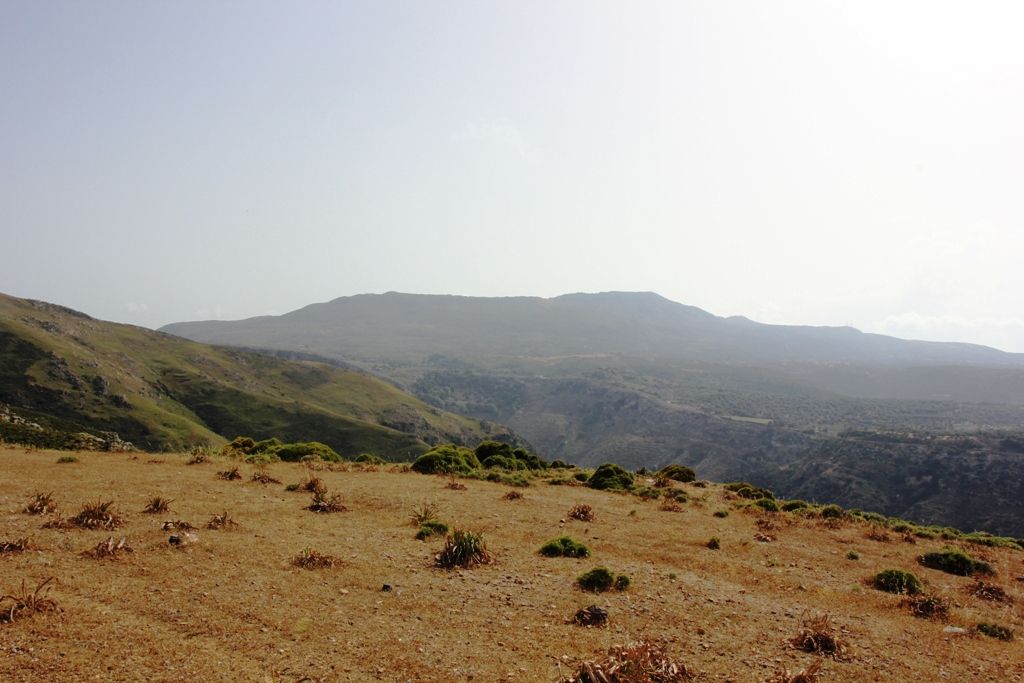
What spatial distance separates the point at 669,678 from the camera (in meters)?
8.95

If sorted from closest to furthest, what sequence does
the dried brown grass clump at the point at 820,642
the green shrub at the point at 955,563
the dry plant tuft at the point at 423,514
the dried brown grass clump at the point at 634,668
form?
the dried brown grass clump at the point at 634,668 → the dried brown grass clump at the point at 820,642 → the dry plant tuft at the point at 423,514 → the green shrub at the point at 955,563

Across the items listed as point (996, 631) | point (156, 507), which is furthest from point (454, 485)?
point (996, 631)

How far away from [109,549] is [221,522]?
335cm

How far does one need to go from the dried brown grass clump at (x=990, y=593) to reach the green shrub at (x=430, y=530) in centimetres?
1569

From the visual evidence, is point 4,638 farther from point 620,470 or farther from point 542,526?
point 620,470

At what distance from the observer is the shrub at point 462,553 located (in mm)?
14242

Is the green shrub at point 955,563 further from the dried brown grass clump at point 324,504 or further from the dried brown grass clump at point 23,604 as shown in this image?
the dried brown grass clump at point 23,604

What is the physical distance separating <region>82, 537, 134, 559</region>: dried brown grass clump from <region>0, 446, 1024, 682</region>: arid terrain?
0.17 metres

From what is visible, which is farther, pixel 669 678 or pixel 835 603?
pixel 835 603

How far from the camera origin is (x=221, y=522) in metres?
→ 15.8

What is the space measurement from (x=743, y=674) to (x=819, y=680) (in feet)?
4.22

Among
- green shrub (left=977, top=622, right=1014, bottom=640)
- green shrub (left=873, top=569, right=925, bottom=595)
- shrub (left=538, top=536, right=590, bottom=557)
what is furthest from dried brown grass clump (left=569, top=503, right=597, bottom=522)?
green shrub (left=977, top=622, right=1014, bottom=640)

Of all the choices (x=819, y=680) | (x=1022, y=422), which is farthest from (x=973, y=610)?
(x=1022, y=422)

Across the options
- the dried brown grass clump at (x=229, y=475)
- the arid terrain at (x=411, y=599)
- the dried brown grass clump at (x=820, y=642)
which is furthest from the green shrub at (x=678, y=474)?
the dried brown grass clump at (x=820, y=642)
